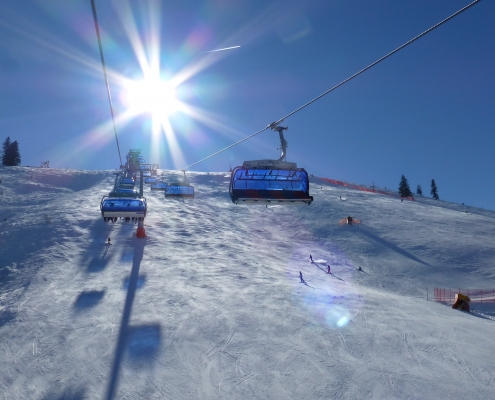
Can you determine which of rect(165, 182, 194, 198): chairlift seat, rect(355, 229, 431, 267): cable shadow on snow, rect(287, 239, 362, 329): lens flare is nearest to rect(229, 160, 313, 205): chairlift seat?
rect(287, 239, 362, 329): lens flare

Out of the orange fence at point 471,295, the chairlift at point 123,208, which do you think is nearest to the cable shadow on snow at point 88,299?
the chairlift at point 123,208

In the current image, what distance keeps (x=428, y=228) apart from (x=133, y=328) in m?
29.4

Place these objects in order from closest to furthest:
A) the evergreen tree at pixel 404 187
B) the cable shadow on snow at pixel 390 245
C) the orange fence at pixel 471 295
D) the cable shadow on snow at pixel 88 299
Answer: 1. the cable shadow on snow at pixel 88 299
2. the orange fence at pixel 471 295
3. the cable shadow on snow at pixel 390 245
4. the evergreen tree at pixel 404 187

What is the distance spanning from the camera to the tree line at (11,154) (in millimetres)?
66312

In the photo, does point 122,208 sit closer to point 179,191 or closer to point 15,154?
point 179,191

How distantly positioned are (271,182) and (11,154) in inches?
2926

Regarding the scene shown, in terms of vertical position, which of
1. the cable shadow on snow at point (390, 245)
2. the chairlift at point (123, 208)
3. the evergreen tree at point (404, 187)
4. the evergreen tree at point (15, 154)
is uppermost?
the evergreen tree at point (15, 154)

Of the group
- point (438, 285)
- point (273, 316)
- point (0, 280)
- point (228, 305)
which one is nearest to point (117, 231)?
point (0, 280)

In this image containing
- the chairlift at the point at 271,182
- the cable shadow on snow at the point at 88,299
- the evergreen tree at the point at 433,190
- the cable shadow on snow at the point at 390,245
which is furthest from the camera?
the evergreen tree at the point at 433,190

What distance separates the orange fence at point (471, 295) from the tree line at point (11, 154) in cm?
7304

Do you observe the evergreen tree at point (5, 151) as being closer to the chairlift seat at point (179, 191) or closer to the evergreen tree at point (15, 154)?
the evergreen tree at point (15, 154)

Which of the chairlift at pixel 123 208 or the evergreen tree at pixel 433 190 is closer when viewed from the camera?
the chairlift at pixel 123 208

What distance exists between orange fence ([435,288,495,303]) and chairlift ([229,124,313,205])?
624 inches

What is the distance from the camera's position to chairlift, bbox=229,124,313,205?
26.2 ft
